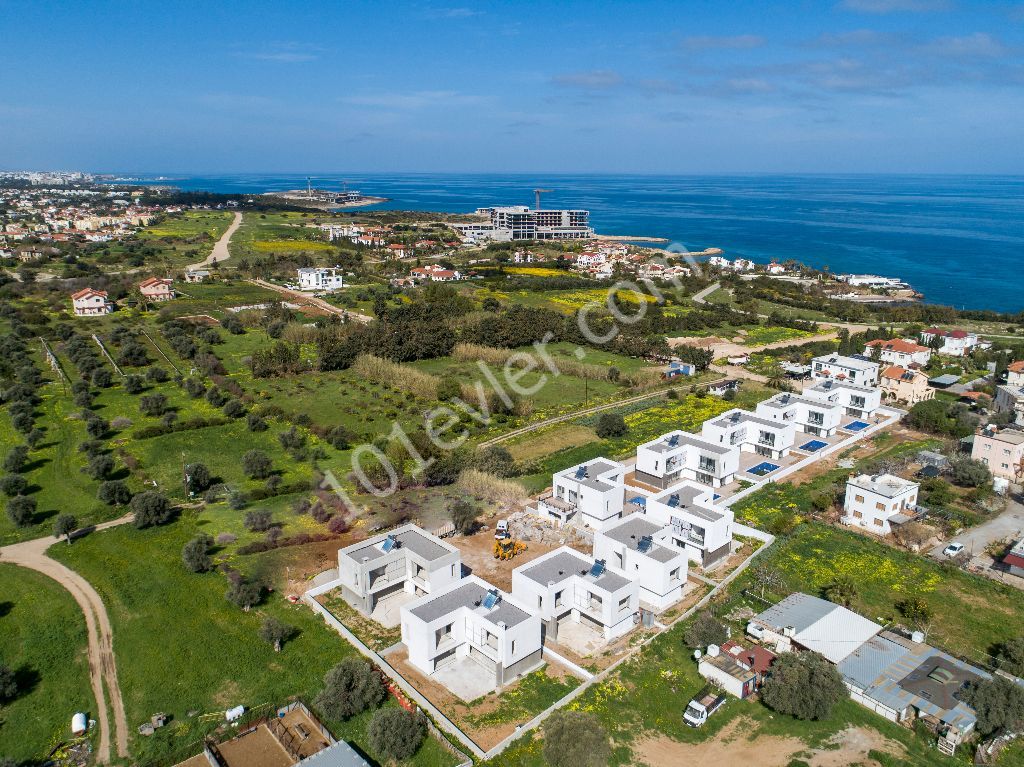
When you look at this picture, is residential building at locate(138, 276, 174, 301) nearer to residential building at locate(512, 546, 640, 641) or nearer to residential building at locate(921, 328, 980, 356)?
residential building at locate(512, 546, 640, 641)

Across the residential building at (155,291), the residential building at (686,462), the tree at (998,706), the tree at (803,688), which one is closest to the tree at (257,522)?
the residential building at (686,462)

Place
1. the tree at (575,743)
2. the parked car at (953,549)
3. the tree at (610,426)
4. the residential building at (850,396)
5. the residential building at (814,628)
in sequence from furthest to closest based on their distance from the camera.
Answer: the residential building at (850,396) → the tree at (610,426) → the parked car at (953,549) → the residential building at (814,628) → the tree at (575,743)

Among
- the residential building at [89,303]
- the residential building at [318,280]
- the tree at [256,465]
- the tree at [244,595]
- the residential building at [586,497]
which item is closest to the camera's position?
the tree at [244,595]

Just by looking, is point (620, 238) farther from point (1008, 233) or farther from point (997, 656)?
point (997, 656)

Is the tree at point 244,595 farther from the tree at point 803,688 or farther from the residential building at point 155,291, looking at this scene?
the residential building at point 155,291

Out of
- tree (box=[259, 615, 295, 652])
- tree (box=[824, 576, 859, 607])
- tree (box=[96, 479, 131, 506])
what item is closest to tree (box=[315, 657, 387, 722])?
tree (box=[259, 615, 295, 652])

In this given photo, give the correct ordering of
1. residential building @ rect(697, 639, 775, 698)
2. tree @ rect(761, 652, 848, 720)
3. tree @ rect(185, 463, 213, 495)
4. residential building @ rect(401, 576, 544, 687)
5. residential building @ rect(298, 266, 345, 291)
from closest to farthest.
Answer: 1. tree @ rect(761, 652, 848, 720)
2. residential building @ rect(697, 639, 775, 698)
3. residential building @ rect(401, 576, 544, 687)
4. tree @ rect(185, 463, 213, 495)
5. residential building @ rect(298, 266, 345, 291)
